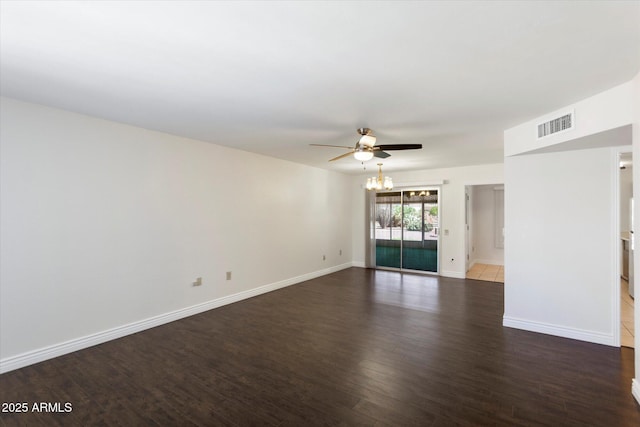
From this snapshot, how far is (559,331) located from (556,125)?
8.14 ft

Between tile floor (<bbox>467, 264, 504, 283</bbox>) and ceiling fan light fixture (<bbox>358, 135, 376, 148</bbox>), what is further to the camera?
tile floor (<bbox>467, 264, 504, 283</bbox>)

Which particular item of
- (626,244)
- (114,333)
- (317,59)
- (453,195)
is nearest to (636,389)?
(317,59)

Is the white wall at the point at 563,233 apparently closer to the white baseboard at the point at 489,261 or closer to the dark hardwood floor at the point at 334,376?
the dark hardwood floor at the point at 334,376

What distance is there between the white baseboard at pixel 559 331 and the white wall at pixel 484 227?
4.57 meters

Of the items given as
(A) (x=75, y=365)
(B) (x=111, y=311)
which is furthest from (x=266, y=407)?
(B) (x=111, y=311)

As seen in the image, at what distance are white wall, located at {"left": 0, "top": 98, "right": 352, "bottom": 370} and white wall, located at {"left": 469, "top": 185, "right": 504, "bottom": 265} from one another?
5986 millimetres

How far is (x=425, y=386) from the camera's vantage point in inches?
101

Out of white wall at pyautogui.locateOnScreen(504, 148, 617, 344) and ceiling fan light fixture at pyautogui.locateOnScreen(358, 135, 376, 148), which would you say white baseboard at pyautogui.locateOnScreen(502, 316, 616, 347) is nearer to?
white wall at pyautogui.locateOnScreen(504, 148, 617, 344)

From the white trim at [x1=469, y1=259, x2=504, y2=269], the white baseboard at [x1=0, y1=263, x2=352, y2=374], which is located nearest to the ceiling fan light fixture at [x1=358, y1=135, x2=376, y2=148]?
the white baseboard at [x1=0, y1=263, x2=352, y2=374]

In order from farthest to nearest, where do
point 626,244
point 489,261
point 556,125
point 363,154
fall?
1. point 489,261
2. point 626,244
3. point 363,154
4. point 556,125

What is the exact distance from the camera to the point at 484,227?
8445 mm

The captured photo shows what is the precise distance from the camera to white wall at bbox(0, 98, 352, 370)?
2.94 m

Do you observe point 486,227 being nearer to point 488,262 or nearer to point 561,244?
point 488,262

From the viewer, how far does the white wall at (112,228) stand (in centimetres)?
294
